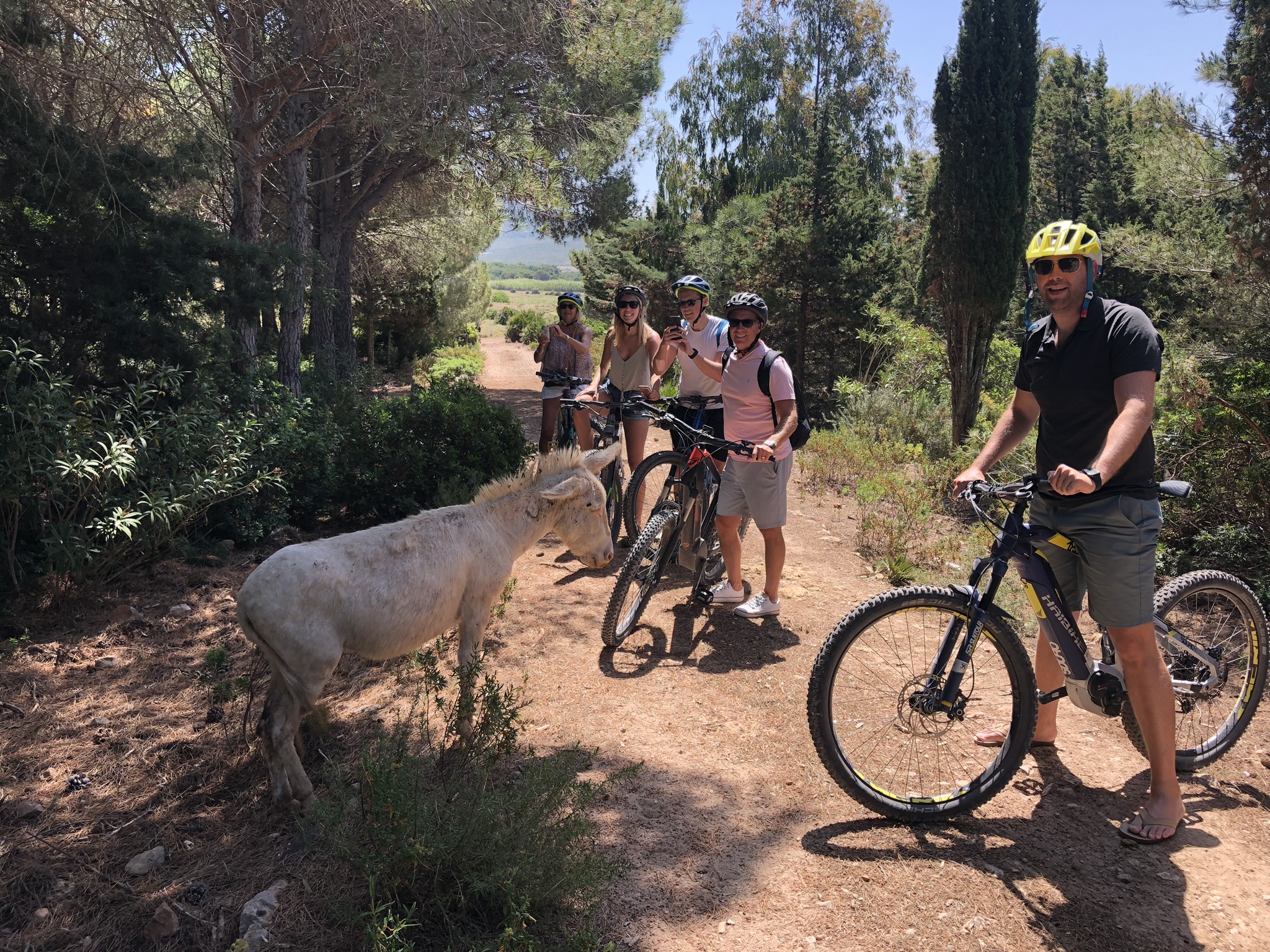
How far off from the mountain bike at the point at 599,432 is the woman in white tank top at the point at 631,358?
180 mm

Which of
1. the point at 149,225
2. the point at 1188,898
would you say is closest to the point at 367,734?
the point at 1188,898

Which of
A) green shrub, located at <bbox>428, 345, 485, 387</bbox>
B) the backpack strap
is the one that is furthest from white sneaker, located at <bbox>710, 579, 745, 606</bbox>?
green shrub, located at <bbox>428, 345, 485, 387</bbox>

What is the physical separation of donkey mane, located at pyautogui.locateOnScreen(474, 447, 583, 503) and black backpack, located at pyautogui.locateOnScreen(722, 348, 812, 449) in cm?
130

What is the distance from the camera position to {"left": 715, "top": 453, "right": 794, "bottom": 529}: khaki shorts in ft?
16.3

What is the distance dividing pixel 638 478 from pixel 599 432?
514 millimetres

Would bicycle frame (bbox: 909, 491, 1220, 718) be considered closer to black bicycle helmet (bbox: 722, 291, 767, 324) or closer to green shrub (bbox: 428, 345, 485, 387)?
black bicycle helmet (bbox: 722, 291, 767, 324)

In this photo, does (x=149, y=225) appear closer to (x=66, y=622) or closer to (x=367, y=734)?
(x=66, y=622)

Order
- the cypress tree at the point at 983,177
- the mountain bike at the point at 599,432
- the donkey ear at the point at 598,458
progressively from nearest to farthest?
the donkey ear at the point at 598,458 < the mountain bike at the point at 599,432 < the cypress tree at the point at 983,177

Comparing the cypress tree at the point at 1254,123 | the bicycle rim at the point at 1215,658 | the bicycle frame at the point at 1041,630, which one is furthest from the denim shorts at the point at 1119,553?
the cypress tree at the point at 1254,123

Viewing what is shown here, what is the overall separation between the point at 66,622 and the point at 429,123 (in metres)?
7.20

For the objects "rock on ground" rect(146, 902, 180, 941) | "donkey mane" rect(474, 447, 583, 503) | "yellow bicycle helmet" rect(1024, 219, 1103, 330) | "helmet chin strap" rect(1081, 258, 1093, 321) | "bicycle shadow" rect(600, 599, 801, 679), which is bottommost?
"rock on ground" rect(146, 902, 180, 941)

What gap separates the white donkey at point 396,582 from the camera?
3.17 meters

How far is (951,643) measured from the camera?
3.16m

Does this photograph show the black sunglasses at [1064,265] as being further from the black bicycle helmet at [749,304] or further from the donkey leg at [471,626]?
the donkey leg at [471,626]
